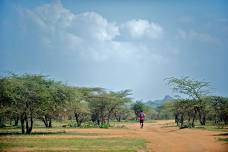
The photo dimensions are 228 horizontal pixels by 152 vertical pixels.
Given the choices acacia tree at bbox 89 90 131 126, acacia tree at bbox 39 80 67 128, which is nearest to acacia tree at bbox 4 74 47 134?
acacia tree at bbox 39 80 67 128

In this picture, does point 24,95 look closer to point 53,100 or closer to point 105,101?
point 53,100

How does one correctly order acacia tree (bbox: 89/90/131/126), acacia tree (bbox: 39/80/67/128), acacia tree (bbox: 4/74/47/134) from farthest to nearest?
acacia tree (bbox: 89/90/131/126)
acacia tree (bbox: 39/80/67/128)
acacia tree (bbox: 4/74/47/134)

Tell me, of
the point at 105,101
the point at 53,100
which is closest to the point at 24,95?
the point at 53,100

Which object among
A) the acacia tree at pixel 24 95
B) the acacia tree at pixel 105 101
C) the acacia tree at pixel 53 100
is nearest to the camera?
the acacia tree at pixel 24 95

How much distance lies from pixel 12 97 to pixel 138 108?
76.0 m

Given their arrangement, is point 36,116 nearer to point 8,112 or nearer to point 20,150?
point 8,112

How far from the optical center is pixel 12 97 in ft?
93.9

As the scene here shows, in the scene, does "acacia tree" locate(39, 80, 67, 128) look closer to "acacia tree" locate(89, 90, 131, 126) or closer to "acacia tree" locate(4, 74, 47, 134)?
"acacia tree" locate(4, 74, 47, 134)

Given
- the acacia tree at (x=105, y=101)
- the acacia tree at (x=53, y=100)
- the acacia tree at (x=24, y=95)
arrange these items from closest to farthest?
1. the acacia tree at (x=24, y=95)
2. the acacia tree at (x=53, y=100)
3. the acacia tree at (x=105, y=101)

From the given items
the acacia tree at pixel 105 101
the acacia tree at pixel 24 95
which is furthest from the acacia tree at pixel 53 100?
the acacia tree at pixel 105 101

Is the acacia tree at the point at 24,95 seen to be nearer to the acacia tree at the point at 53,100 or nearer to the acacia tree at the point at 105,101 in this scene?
the acacia tree at the point at 53,100

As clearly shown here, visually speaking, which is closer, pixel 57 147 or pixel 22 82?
pixel 57 147

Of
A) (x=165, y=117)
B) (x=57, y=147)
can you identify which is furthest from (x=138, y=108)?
(x=57, y=147)

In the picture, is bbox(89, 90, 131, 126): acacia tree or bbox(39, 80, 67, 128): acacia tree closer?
bbox(39, 80, 67, 128): acacia tree
